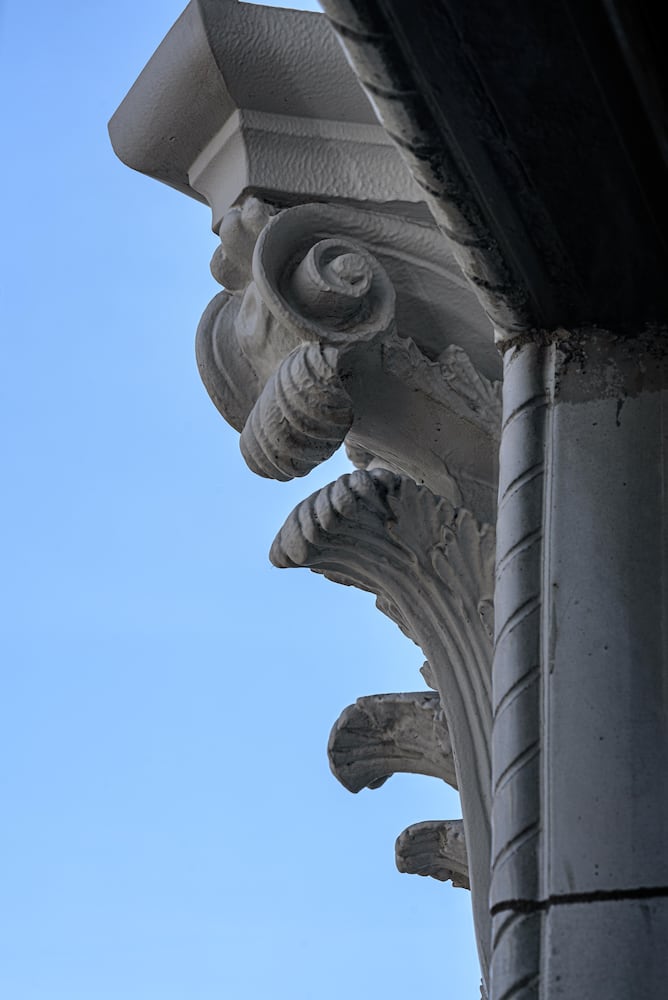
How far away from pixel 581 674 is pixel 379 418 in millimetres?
952

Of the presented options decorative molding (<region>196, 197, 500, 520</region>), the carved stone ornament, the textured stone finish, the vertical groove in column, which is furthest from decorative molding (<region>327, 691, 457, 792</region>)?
the vertical groove in column

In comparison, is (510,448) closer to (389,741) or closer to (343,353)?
(343,353)

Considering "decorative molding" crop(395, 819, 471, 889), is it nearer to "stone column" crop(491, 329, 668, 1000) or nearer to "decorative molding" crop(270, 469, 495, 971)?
"decorative molding" crop(270, 469, 495, 971)

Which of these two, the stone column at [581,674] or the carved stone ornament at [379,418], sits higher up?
the carved stone ornament at [379,418]

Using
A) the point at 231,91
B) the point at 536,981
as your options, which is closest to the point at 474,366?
the point at 231,91

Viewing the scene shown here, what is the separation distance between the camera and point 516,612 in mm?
1331

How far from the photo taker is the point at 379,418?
218 centimetres

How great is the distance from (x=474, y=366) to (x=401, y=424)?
13cm

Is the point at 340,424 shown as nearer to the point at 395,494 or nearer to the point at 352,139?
the point at 395,494

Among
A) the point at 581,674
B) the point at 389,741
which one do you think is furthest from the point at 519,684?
the point at 389,741

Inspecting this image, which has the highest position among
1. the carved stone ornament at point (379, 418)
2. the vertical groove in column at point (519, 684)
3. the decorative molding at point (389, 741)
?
the carved stone ornament at point (379, 418)

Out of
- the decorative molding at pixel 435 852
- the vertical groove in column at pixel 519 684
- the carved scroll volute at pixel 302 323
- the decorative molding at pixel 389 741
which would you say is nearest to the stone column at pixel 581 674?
the vertical groove in column at pixel 519 684

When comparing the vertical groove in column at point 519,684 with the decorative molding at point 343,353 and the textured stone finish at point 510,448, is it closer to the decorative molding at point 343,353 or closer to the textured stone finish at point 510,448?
the textured stone finish at point 510,448

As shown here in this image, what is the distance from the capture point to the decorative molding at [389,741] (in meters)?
2.36
